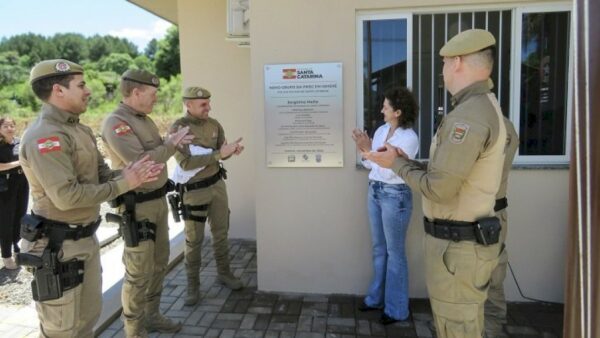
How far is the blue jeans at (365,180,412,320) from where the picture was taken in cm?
338

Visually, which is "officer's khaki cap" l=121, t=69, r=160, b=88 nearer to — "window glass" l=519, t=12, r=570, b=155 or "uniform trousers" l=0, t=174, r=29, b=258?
"uniform trousers" l=0, t=174, r=29, b=258

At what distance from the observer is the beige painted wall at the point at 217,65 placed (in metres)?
5.60

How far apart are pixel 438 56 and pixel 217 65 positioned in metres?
2.96

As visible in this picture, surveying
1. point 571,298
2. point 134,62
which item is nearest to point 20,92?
point 134,62

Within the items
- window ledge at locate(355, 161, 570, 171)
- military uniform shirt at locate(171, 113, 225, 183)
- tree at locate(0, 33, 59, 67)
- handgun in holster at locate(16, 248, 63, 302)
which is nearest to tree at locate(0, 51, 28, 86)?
tree at locate(0, 33, 59, 67)

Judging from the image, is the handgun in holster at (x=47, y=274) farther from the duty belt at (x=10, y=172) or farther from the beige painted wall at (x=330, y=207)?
the duty belt at (x=10, y=172)

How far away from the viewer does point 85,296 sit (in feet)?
8.27

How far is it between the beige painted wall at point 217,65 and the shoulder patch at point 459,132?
3.79 m

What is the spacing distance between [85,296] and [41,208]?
Answer: 1.85 ft

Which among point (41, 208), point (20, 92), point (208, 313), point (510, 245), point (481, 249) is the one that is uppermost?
point (20, 92)

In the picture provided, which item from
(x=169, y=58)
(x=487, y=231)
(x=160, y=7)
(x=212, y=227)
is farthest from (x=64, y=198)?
(x=169, y=58)

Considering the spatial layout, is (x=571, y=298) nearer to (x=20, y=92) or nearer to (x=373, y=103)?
(x=373, y=103)

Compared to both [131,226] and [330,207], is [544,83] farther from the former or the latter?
[131,226]

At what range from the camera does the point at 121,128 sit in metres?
2.99
